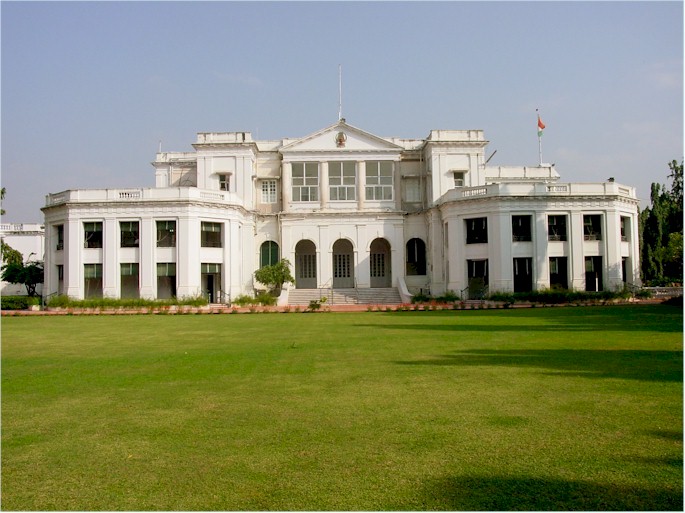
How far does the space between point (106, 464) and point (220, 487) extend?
1.44 metres

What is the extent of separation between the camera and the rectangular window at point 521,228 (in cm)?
3756

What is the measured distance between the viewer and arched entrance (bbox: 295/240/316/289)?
44.6 metres

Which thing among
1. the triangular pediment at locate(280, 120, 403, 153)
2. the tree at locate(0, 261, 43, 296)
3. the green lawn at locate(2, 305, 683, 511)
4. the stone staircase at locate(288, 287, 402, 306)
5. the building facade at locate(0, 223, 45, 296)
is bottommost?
the green lawn at locate(2, 305, 683, 511)

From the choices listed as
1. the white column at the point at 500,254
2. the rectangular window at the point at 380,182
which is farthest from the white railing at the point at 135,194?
the white column at the point at 500,254

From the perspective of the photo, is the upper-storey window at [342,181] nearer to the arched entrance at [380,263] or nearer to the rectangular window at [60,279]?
the arched entrance at [380,263]

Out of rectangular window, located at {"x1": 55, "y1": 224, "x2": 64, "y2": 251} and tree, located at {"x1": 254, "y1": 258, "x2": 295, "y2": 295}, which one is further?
tree, located at {"x1": 254, "y1": 258, "x2": 295, "y2": 295}

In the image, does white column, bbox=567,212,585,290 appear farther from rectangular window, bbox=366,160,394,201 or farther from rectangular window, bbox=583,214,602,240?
rectangular window, bbox=366,160,394,201

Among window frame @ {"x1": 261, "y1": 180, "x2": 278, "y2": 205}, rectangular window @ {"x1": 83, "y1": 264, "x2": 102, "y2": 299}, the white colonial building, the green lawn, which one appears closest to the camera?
the green lawn

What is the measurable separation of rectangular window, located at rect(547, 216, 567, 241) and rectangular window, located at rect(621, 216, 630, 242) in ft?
15.3

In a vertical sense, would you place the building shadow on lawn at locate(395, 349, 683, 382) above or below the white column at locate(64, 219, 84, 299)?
below

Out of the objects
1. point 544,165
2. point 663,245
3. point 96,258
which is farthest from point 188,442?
point 663,245

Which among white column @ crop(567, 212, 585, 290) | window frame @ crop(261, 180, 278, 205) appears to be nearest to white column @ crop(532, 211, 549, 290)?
white column @ crop(567, 212, 585, 290)

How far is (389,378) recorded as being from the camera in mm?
10023

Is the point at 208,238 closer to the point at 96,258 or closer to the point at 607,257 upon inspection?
the point at 96,258
